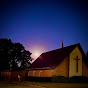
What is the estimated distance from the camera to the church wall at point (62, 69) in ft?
106

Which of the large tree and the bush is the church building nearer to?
the bush

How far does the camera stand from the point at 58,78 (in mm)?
29672

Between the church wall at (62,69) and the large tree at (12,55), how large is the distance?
84.6 feet

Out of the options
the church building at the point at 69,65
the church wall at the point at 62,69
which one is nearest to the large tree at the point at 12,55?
the church building at the point at 69,65

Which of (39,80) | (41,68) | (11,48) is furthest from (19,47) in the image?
(39,80)

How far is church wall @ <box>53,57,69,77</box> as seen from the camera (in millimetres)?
32375

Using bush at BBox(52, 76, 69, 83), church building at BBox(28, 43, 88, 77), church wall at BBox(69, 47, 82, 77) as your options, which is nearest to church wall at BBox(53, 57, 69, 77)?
church building at BBox(28, 43, 88, 77)

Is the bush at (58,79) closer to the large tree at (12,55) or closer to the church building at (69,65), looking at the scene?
the church building at (69,65)

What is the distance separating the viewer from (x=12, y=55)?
5650 centimetres

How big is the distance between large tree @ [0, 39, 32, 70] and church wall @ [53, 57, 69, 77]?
84.6 ft

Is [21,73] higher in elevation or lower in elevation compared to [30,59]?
lower

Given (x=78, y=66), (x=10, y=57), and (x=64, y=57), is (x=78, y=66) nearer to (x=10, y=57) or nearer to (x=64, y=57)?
(x=64, y=57)

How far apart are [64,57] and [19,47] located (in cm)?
2925

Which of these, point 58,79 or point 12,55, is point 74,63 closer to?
point 58,79
